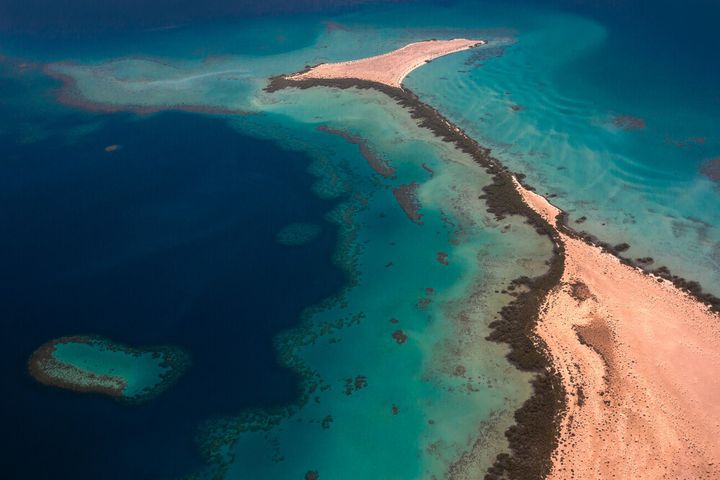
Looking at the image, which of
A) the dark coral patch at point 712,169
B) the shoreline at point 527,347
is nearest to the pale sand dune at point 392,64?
the shoreline at point 527,347

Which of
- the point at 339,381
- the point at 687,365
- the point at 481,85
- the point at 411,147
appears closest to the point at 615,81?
the point at 481,85

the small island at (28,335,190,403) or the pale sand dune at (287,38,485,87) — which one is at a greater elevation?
the pale sand dune at (287,38,485,87)

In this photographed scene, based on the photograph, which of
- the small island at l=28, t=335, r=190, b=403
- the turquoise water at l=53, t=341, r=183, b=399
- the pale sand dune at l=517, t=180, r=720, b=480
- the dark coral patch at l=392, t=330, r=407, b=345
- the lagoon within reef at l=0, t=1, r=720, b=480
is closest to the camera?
the pale sand dune at l=517, t=180, r=720, b=480

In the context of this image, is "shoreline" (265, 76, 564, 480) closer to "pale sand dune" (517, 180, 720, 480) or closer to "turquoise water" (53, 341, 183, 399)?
"pale sand dune" (517, 180, 720, 480)

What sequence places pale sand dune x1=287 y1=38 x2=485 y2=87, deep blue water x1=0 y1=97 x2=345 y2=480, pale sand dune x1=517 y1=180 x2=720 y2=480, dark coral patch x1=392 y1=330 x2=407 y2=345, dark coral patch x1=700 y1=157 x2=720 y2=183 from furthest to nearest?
pale sand dune x1=287 y1=38 x2=485 y2=87
dark coral patch x1=700 y1=157 x2=720 y2=183
dark coral patch x1=392 y1=330 x2=407 y2=345
deep blue water x1=0 y1=97 x2=345 y2=480
pale sand dune x1=517 y1=180 x2=720 y2=480

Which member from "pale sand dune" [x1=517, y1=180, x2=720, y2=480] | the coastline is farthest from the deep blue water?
"pale sand dune" [x1=517, y1=180, x2=720, y2=480]

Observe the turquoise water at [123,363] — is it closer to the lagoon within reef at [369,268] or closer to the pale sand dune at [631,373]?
the lagoon within reef at [369,268]
